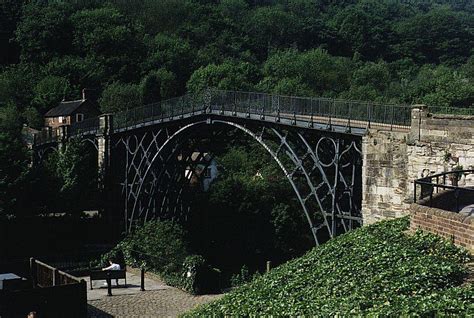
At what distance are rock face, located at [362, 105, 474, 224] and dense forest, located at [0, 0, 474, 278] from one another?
22149mm

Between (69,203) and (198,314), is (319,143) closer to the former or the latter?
(198,314)

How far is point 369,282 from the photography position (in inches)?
478

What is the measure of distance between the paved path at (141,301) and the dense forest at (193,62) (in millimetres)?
13128

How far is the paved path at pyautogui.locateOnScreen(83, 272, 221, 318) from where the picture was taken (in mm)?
24344

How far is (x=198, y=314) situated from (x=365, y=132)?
1215cm

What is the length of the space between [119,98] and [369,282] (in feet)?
206

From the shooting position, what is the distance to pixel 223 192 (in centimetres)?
5131

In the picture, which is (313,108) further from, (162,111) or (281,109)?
(162,111)

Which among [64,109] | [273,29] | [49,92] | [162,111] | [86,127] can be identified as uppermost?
[273,29]

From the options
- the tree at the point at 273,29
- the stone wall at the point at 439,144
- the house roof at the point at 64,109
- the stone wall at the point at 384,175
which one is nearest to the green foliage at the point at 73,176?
the house roof at the point at 64,109

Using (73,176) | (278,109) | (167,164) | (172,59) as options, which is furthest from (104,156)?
(172,59)

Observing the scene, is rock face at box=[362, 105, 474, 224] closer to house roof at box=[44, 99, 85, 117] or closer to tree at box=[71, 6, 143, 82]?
house roof at box=[44, 99, 85, 117]

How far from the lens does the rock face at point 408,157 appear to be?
21.8m

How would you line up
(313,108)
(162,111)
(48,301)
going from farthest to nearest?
1. (162,111)
2. (313,108)
3. (48,301)
